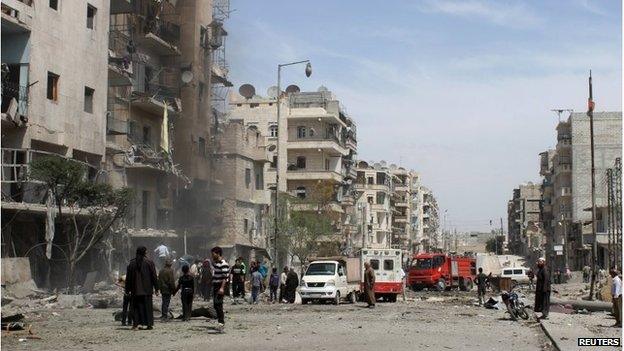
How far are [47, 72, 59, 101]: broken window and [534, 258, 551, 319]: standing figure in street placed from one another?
20.7 meters

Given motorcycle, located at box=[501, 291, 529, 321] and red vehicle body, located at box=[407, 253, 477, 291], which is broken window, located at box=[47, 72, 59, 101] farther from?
red vehicle body, located at box=[407, 253, 477, 291]

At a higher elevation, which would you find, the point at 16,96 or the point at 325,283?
the point at 16,96

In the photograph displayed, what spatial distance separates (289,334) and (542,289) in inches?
354

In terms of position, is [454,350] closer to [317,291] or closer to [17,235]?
[317,291]

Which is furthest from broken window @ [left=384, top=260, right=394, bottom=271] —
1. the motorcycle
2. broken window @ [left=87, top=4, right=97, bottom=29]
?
broken window @ [left=87, top=4, right=97, bottom=29]

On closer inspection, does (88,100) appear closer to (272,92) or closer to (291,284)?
(291,284)

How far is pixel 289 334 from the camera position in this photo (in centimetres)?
1728

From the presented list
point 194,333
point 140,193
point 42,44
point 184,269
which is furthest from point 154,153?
point 194,333

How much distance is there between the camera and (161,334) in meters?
17.0

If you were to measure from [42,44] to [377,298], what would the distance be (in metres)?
19.3

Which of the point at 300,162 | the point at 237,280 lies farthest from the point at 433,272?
the point at 300,162

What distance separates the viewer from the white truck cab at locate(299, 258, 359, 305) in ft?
112

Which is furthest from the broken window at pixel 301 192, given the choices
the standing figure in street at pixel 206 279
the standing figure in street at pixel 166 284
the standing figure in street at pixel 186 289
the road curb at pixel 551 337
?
the road curb at pixel 551 337

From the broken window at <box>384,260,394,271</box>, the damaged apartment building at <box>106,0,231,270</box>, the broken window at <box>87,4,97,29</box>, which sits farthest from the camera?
the damaged apartment building at <box>106,0,231,270</box>
